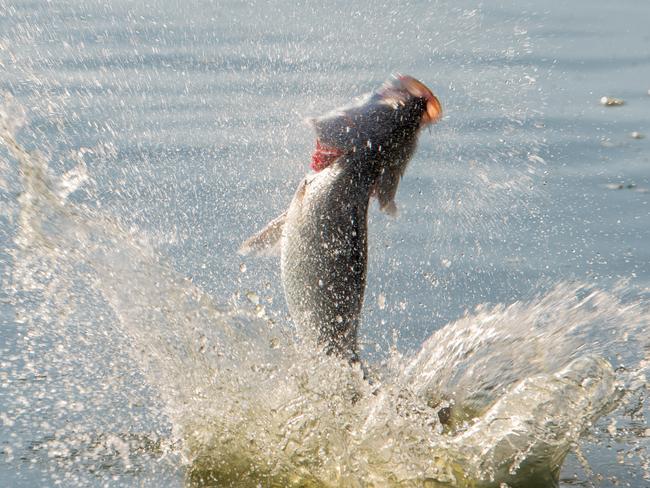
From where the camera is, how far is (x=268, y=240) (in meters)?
4.57

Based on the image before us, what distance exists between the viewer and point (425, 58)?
1000 cm

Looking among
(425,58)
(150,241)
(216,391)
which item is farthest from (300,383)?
(425,58)

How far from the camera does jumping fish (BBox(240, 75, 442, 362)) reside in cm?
422

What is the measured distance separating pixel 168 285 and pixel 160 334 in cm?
25

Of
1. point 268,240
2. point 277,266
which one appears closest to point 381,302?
point 277,266

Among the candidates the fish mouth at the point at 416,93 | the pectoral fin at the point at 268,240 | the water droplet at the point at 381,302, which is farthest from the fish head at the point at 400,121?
the water droplet at the point at 381,302

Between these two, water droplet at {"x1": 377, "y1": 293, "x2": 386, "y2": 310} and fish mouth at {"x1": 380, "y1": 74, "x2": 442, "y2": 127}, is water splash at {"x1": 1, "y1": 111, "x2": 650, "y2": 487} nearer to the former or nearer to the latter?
water droplet at {"x1": 377, "y1": 293, "x2": 386, "y2": 310}

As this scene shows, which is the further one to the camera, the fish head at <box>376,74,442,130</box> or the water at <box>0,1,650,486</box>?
the fish head at <box>376,74,442,130</box>

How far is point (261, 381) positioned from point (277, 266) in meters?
1.42

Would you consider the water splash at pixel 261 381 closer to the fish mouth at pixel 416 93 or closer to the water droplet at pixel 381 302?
the water droplet at pixel 381 302

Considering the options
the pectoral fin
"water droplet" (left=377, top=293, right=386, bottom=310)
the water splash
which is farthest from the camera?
"water droplet" (left=377, top=293, right=386, bottom=310)

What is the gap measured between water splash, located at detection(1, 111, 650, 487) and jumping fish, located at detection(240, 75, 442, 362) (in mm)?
168

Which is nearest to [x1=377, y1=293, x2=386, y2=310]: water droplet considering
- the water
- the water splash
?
the water

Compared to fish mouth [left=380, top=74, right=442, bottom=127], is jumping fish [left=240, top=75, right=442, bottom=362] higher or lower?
lower
